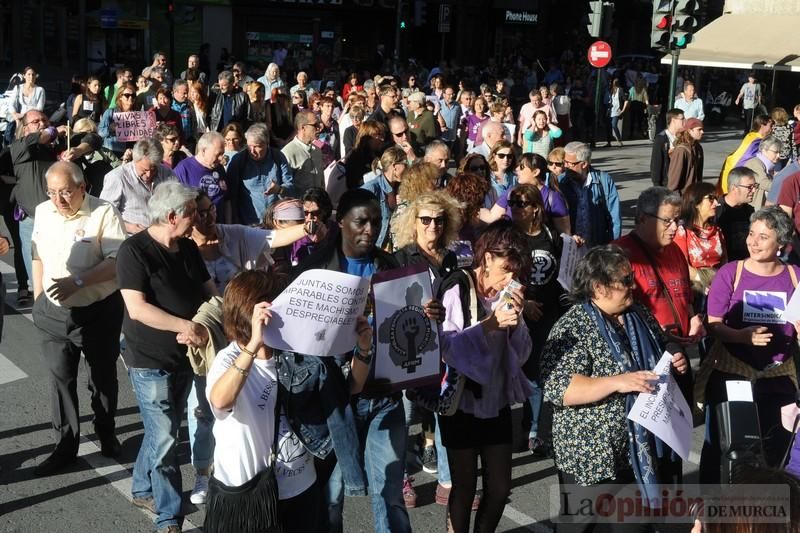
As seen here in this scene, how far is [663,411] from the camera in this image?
431 cm

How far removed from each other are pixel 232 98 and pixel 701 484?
8675mm

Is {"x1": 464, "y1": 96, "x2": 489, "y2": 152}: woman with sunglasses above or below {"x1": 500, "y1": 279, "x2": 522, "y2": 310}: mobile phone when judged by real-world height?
above

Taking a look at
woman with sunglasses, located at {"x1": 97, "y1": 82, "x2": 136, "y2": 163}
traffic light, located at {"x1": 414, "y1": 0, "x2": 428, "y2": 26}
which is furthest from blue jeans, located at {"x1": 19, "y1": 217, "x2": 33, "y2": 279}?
traffic light, located at {"x1": 414, "y1": 0, "x2": 428, "y2": 26}

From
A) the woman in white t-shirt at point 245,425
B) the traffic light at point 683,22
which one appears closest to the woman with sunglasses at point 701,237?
the woman in white t-shirt at point 245,425

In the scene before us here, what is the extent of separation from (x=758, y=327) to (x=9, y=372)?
18.0 feet

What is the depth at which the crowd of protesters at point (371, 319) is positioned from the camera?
159 inches

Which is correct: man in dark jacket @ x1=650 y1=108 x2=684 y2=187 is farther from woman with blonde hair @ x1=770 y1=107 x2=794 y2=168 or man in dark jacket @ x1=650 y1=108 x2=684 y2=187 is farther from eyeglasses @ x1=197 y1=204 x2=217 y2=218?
eyeglasses @ x1=197 y1=204 x2=217 y2=218

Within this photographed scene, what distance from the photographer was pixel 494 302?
4.98 m

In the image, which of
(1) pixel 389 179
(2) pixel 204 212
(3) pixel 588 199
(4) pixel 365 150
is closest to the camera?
(2) pixel 204 212

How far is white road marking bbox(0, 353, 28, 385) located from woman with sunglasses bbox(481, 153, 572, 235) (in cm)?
373

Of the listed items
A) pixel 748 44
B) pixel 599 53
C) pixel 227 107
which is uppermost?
pixel 748 44

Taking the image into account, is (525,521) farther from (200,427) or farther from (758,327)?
(200,427)

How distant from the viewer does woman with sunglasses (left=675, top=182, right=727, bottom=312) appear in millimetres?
7090

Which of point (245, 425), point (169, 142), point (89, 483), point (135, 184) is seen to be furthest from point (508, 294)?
point (169, 142)
